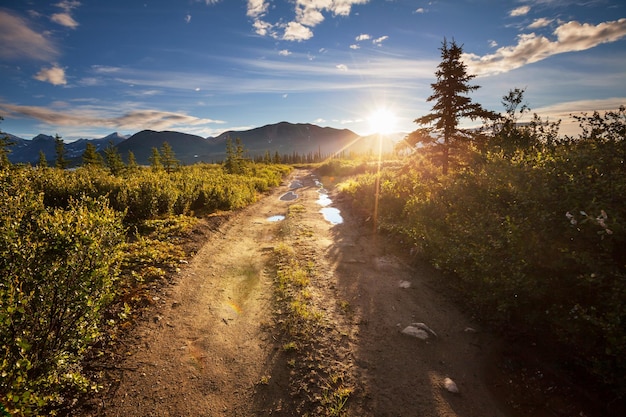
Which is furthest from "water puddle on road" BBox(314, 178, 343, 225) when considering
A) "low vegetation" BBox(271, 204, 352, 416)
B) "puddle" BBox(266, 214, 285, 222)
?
"low vegetation" BBox(271, 204, 352, 416)

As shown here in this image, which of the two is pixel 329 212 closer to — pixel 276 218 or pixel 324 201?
pixel 276 218

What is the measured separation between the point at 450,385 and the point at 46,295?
761 cm

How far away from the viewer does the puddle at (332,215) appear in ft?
60.2

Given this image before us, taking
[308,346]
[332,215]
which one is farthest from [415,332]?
[332,215]

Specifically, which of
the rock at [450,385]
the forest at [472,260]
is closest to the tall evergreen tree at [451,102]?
the forest at [472,260]

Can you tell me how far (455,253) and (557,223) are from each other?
307 cm

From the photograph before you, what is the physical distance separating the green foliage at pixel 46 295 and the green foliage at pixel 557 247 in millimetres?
8910

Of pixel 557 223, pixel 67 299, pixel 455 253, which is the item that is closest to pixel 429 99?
pixel 455 253

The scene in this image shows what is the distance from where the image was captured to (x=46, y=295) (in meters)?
4.31

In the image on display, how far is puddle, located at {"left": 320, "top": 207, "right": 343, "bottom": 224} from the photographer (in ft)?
60.2

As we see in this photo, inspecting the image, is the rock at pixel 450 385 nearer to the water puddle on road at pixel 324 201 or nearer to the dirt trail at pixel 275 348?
the dirt trail at pixel 275 348

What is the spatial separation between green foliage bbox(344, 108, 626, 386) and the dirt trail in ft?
4.31

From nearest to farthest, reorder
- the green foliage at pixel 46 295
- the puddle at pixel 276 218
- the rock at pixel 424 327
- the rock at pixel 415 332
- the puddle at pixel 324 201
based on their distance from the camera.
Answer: the green foliage at pixel 46 295 < the rock at pixel 415 332 < the rock at pixel 424 327 < the puddle at pixel 276 218 < the puddle at pixel 324 201

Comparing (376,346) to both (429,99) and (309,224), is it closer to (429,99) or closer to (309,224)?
(309,224)
